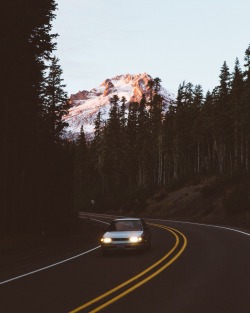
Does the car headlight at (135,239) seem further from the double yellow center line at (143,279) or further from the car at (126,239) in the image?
the double yellow center line at (143,279)

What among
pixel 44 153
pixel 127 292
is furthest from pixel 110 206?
pixel 127 292

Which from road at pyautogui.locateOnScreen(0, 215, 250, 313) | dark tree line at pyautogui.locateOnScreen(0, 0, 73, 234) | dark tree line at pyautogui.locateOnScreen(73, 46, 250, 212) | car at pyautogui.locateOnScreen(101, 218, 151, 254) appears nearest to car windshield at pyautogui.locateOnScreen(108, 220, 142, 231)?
car at pyautogui.locateOnScreen(101, 218, 151, 254)

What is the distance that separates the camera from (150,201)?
6538cm

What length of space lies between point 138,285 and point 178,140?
7404cm

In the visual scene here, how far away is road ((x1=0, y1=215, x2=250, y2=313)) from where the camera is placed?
29.5 feet

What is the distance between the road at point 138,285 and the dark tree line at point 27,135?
7035 mm

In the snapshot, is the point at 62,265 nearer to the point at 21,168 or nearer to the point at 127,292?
the point at 127,292

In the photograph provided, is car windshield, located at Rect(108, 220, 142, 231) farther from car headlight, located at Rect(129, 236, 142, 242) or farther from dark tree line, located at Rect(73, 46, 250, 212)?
dark tree line, located at Rect(73, 46, 250, 212)

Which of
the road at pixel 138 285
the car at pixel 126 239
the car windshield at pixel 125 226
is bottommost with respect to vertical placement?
the road at pixel 138 285

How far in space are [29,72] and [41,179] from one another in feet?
17.9

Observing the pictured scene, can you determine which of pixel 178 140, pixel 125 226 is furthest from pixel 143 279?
pixel 178 140

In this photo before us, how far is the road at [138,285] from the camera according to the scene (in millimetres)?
8984

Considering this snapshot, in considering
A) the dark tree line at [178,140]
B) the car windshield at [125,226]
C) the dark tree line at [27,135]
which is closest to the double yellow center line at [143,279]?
the car windshield at [125,226]

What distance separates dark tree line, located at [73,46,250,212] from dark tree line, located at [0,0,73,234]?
39.1 metres
